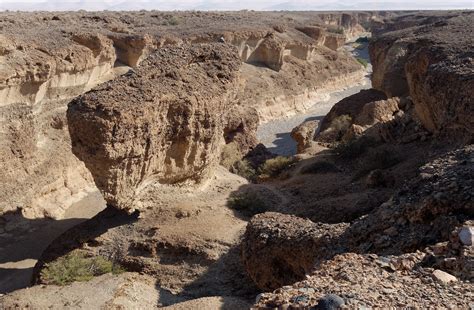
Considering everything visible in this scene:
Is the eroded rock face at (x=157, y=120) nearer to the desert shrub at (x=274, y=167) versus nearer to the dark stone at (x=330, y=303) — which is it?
the desert shrub at (x=274, y=167)

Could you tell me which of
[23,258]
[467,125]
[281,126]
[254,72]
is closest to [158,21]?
[254,72]

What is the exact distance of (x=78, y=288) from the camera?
1239 cm

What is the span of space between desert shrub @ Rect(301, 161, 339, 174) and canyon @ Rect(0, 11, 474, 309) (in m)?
0.10

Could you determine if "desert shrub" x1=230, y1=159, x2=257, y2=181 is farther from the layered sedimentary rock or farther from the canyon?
the layered sedimentary rock

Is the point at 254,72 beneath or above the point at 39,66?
beneath

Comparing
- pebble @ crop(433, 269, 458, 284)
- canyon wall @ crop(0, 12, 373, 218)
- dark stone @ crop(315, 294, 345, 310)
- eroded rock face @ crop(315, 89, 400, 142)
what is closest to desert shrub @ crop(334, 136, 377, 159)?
eroded rock face @ crop(315, 89, 400, 142)

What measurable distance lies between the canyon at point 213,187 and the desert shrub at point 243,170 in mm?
101

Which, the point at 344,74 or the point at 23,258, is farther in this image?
the point at 344,74

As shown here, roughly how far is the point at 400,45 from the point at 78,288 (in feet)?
73.7

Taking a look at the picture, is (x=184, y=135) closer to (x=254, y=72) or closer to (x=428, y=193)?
(x=428, y=193)

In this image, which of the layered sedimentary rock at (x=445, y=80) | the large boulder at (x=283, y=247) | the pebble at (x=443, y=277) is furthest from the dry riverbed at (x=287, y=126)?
the pebble at (x=443, y=277)

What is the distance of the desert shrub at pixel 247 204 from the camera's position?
16.0 metres

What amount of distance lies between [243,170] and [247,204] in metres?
6.56

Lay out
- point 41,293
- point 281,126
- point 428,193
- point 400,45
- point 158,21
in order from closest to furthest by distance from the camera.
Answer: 1. point 428,193
2. point 41,293
3. point 400,45
4. point 281,126
5. point 158,21
